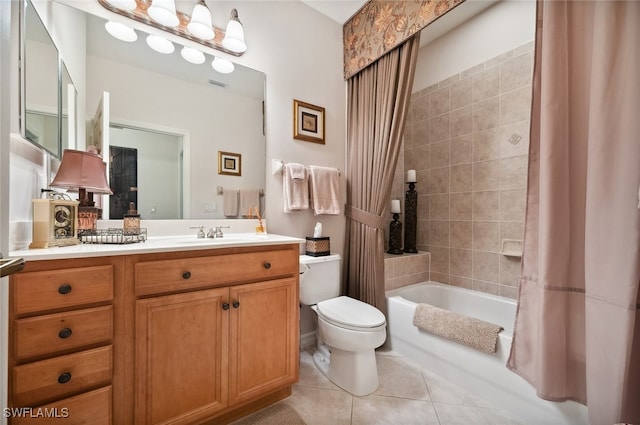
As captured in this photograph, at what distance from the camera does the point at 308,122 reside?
6.88 feet

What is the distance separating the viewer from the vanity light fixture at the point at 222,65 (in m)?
1.73

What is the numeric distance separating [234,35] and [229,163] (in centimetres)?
82

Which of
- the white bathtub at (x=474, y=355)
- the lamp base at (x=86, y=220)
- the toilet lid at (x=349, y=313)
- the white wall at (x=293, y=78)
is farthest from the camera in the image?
the white wall at (x=293, y=78)

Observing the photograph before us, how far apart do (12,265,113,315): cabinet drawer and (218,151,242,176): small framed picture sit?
0.95m

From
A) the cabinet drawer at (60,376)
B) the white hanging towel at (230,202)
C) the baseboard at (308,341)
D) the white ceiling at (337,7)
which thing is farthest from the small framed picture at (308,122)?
the cabinet drawer at (60,376)

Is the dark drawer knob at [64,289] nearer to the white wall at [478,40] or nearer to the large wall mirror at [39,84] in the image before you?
the large wall mirror at [39,84]

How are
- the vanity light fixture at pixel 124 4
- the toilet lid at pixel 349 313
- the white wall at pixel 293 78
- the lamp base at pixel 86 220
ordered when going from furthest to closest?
the white wall at pixel 293 78 < the toilet lid at pixel 349 313 < the vanity light fixture at pixel 124 4 < the lamp base at pixel 86 220

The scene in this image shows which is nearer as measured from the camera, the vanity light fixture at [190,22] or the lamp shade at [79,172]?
the lamp shade at [79,172]

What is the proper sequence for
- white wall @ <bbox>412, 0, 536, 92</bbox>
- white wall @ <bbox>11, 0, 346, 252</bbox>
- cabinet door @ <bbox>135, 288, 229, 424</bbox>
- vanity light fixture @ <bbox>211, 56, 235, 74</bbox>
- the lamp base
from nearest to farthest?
cabinet door @ <bbox>135, 288, 229, 424</bbox> → the lamp base → vanity light fixture @ <bbox>211, 56, 235, 74</bbox> → white wall @ <bbox>11, 0, 346, 252</bbox> → white wall @ <bbox>412, 0, 536, 92</bbox>

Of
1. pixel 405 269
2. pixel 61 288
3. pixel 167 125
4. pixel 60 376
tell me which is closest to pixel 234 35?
pixel 167 125

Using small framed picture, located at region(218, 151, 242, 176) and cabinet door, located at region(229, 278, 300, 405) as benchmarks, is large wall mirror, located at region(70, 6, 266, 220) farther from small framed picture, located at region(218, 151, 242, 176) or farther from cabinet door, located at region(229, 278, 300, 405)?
cabinet door, located at region(229, 278, 300, 405)

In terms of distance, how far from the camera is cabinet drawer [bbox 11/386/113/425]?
85cm

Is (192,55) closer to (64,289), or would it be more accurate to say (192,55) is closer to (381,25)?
(381,25)
